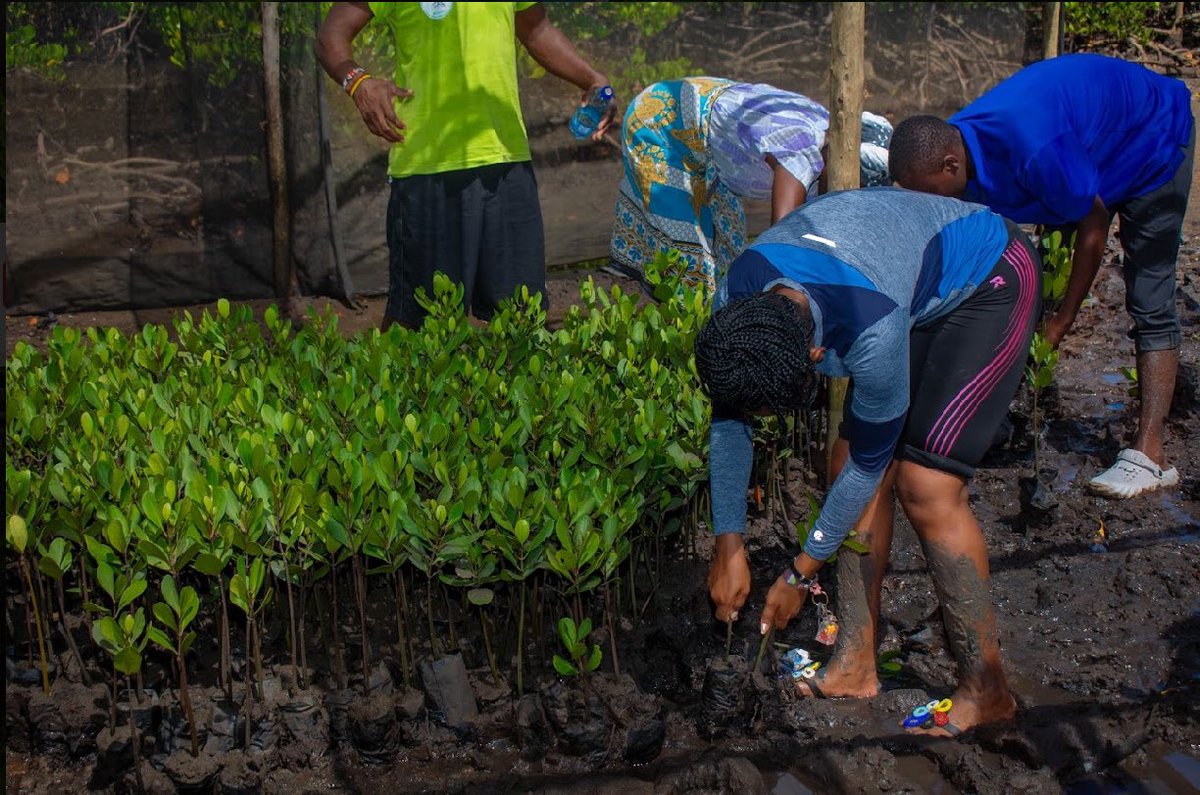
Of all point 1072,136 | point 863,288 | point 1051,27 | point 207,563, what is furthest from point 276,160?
point 1051,27

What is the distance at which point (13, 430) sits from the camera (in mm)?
4258

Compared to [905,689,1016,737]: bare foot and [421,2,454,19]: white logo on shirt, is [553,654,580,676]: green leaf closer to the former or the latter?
[905,689,1016,737]: bare foot

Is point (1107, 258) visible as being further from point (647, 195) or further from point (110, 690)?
point (110, 690)

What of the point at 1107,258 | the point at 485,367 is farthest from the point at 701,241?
the point at 1107,258

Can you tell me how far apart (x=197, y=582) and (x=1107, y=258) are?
587 cm

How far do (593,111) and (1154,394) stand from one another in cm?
256

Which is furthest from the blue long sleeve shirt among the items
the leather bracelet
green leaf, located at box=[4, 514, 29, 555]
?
green leaf, located at box=[4, 514, 29, 555]

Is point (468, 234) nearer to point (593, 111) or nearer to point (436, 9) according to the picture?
point (593, 111)

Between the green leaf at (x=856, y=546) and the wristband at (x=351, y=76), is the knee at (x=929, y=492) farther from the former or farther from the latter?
the wristband at (x=351, y=76)

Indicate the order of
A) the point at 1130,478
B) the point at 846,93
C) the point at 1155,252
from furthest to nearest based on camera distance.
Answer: the point at 1130,478 → the point at 1155,252 → the point at 846,93

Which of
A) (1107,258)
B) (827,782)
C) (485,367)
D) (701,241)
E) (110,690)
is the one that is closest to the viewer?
(827,782)

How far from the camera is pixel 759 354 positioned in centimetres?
287

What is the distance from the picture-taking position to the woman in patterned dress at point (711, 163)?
496 cm

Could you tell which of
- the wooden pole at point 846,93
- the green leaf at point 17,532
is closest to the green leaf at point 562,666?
the wooden pole at point 846,93
